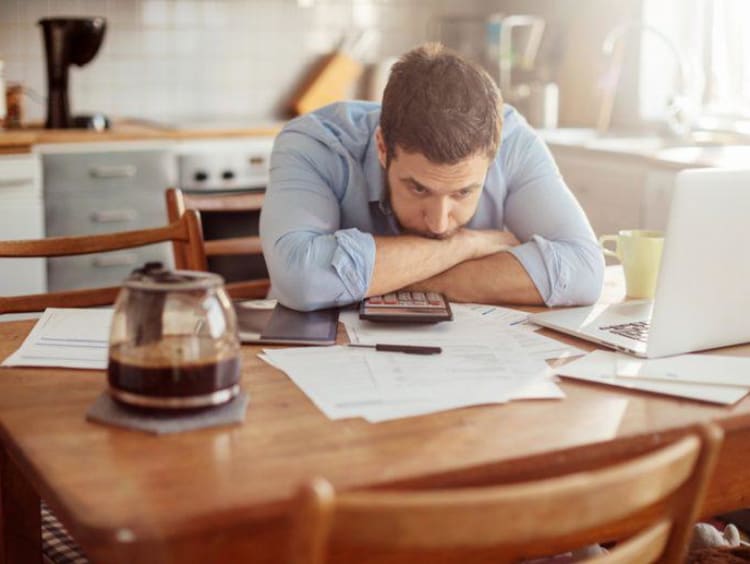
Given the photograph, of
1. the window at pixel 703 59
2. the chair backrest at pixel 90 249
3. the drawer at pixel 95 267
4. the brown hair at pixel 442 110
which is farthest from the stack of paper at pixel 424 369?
the window at pixel 703 59

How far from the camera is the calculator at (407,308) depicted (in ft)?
5.49

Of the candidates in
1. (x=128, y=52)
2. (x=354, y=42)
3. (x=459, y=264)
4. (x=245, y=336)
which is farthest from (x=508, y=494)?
(x=354, y=42)

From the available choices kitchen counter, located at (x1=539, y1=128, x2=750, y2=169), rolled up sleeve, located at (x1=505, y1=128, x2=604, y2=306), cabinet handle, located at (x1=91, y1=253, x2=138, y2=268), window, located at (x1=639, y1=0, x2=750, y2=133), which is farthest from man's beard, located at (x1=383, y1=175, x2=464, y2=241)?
window, located at (x1=639, y1=0, x2=750, y2=133)

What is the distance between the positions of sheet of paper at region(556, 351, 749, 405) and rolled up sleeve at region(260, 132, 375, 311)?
452 mm

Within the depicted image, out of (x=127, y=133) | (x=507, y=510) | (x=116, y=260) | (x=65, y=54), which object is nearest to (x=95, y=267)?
(x=116, y=260)

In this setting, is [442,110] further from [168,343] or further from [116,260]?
[116,260]

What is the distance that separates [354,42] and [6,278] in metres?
1.96

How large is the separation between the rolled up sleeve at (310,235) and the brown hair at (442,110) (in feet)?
0.55

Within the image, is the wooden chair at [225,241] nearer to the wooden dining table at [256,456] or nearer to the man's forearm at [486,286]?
the man's forearm at [486,286]

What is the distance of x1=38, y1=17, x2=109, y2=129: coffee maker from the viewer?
3.68m

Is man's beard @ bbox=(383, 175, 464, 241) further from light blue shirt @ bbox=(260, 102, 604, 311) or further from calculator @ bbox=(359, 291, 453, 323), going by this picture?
calculator @ bbox=(359, 291, 453, 323)

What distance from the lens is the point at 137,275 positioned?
4.14 feet

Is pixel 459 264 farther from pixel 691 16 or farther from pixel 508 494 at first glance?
pixel 691 16

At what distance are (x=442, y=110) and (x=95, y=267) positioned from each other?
222cm
